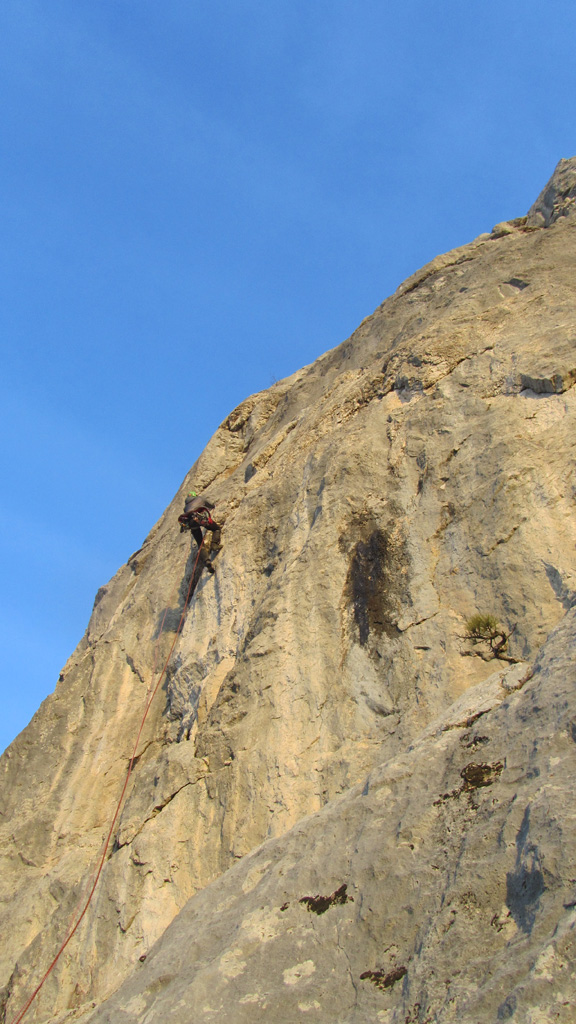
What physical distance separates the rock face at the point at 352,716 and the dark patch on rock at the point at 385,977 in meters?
0.04

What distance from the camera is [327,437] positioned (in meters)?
13.8

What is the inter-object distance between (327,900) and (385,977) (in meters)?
0.84

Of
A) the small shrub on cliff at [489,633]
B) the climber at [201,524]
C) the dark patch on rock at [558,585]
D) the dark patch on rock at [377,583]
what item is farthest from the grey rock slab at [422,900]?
A: the climber at [201,524]

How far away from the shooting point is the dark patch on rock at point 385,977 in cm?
485

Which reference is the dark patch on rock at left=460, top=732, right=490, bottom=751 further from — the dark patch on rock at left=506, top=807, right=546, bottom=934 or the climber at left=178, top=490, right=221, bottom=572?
the climber at left=178, top=490, right=221, bottom=572

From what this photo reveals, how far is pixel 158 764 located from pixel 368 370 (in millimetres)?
7495

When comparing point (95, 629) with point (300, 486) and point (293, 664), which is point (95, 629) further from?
point (293, 664)

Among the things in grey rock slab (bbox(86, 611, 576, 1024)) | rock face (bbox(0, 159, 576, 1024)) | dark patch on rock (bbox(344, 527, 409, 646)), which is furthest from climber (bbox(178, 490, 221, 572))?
grey rock slab (bbox(86, 611, 576, 1024))

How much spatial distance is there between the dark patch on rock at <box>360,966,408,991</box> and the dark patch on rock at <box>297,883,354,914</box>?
1.91ft

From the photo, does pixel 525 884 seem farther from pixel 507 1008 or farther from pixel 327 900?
pixel 327 900

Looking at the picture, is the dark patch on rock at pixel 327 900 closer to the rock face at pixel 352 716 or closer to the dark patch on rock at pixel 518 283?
the rock face at pixel 352 716

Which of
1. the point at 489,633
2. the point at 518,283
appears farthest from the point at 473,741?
the point at 518,283

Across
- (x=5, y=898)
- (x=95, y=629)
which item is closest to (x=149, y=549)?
(x=95, y=629)

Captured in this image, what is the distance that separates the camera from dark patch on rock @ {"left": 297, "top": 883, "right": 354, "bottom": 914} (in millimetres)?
5605
